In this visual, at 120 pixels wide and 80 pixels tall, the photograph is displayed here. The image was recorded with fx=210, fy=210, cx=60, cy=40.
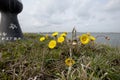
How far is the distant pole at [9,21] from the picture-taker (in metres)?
7.00

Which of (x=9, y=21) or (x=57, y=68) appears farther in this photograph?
(x=9, y=21)

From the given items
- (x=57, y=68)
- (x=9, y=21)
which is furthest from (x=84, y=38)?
(x=9, y=21)

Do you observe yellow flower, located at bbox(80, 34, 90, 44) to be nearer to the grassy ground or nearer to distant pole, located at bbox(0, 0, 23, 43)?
the grassy ground

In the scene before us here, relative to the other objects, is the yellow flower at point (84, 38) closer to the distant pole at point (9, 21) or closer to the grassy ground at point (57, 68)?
the grassy ground at point (57, 68)

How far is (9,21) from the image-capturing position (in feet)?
23.7

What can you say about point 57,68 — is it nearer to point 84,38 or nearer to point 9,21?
point 84,38

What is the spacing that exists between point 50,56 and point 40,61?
0.44 metres

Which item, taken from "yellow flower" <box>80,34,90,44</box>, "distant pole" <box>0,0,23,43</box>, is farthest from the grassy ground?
"distant pole" <box>0,0,23,43</box>

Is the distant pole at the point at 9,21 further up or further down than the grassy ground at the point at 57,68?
further up

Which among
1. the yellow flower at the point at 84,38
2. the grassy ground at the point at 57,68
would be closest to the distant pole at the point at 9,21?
the grassy ground at the point at 57,68

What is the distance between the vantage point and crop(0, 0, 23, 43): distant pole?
23.0ft

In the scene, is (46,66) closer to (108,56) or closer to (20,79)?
(20,79)

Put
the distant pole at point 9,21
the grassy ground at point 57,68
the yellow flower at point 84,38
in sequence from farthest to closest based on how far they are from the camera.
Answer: the distant pole at point 9,21
the yellow flower at point 84,38
the grassy ground at point 57,68

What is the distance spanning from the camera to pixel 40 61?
3.29 meters
